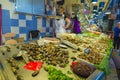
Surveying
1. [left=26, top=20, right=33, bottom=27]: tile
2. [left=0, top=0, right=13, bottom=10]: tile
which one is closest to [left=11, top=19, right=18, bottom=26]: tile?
[left=0, top=0, right=13, bottom=10]: tile

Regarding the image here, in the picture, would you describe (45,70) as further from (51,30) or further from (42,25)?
(51,30)

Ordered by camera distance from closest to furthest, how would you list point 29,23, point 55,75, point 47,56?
point 55,75, point 47,56, point 29,23

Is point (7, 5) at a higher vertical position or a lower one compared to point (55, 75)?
higher

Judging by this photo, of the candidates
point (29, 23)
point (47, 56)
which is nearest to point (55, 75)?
point (47, 56)

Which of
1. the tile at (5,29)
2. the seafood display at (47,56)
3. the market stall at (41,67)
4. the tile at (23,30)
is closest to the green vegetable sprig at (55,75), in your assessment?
the market stall at (41,67)

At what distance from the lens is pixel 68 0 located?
738 centimetres

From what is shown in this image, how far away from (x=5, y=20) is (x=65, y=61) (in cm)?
233

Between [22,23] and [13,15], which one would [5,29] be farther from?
[22,23]

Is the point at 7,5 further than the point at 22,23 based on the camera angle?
No

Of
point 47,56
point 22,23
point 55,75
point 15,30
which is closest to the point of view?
point 55,75

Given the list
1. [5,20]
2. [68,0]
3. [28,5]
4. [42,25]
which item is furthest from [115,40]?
[5,20]

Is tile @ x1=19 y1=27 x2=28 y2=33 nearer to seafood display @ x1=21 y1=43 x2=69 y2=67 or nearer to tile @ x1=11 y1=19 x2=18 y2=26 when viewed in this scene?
tile @ x1=11 y1=19 x2=18 y2=26

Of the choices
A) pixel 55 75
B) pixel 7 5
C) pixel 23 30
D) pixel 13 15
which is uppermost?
pixel 7 5

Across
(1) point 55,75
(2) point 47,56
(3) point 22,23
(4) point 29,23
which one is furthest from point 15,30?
(1) point 55,75
